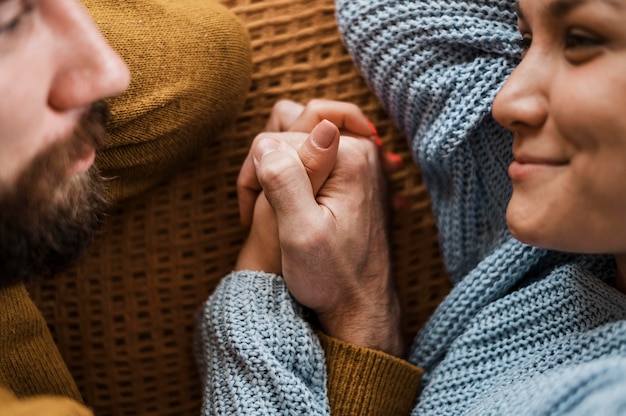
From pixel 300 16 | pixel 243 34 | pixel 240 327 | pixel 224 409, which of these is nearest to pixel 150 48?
pixel 243 34

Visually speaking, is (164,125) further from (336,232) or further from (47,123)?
(336,232)

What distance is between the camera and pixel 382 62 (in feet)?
3.26

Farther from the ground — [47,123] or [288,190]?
[47,123]

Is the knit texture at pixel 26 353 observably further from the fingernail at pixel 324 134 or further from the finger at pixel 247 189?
the fingernail at pixel 324 134

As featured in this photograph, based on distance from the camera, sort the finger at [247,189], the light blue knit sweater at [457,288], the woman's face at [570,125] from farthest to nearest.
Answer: the finger at [247,189], the light blue knit sweater at [457,288], the woman's face at [570,125]

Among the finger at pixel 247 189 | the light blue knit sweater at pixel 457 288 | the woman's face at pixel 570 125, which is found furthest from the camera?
the finger at pixel 247 189

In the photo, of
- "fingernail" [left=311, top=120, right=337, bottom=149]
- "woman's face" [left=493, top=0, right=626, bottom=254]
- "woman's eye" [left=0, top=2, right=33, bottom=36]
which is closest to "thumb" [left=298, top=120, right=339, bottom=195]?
"fingernail" [left=311, top=120, right=337, bottom=149]

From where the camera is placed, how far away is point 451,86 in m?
0.96

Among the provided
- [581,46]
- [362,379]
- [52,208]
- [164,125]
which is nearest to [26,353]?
[52,208]

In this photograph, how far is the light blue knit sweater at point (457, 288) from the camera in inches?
35.7

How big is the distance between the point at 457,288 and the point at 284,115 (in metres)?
0.38

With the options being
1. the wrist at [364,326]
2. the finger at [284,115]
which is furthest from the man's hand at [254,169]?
the wrist at [364,326]

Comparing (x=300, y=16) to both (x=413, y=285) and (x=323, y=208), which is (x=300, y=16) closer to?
(x=323, y=208)

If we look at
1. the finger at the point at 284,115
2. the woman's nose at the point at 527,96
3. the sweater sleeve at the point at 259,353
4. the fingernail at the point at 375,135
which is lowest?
the sweater sleeve at the point at 259,353
